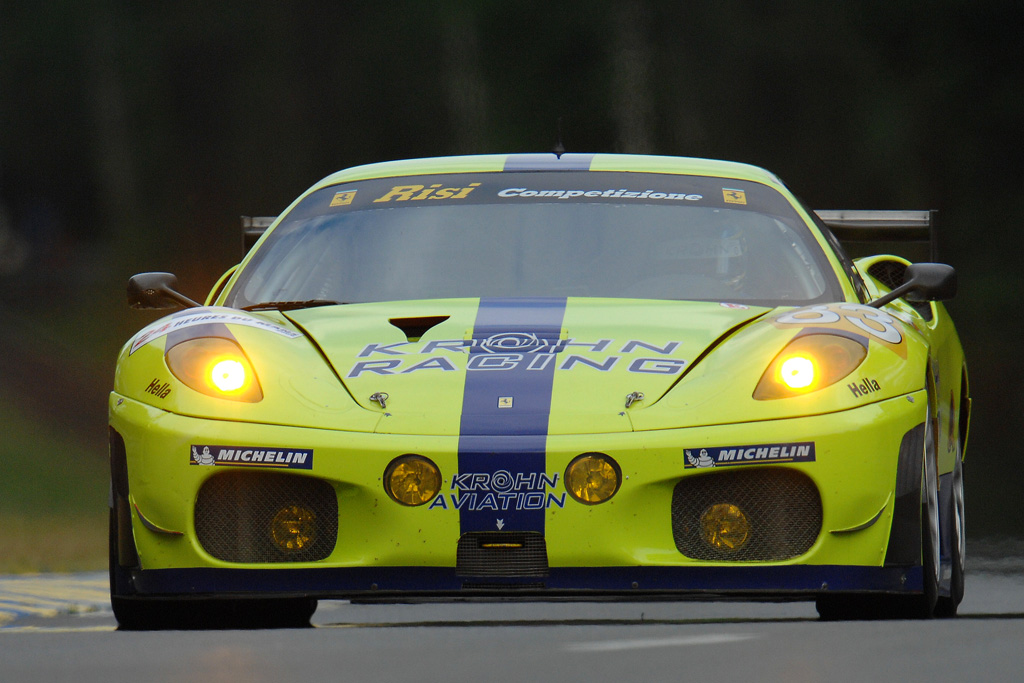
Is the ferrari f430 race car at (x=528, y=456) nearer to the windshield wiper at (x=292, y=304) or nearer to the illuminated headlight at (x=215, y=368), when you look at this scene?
the illuminated headlight at (x=215, y=368)

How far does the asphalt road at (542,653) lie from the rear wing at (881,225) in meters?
4.02

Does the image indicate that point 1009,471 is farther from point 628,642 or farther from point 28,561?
point 628,642

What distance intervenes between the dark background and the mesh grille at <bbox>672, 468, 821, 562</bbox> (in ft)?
42.2

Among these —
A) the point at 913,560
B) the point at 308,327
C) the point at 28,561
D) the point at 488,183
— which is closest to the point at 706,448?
the point at 913,560

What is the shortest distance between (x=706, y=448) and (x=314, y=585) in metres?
0.84

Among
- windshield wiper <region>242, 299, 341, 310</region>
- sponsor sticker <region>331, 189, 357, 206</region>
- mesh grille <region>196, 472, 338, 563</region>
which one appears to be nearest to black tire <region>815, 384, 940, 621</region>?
mesh grille <region>196, 472, 338, 563</region>

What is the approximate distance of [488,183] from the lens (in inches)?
197

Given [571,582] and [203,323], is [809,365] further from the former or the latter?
[203,323]

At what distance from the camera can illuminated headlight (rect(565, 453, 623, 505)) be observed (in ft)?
11.5

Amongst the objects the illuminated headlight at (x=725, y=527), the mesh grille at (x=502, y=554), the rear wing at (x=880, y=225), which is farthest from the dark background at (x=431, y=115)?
the mesh grille at (x=502, y=554)

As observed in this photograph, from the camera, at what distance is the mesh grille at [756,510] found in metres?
3.57

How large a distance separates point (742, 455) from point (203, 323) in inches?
50.0

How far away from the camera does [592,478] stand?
351 centimetres

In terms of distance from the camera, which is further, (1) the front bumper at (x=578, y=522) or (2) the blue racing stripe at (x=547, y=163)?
(2) the blue racing stripe at (x=547, y=163)
